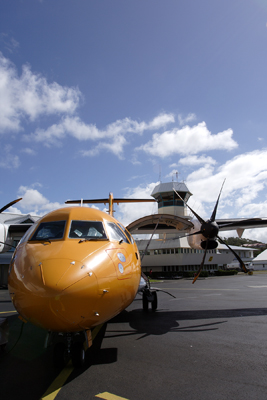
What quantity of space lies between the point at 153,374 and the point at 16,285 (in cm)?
253

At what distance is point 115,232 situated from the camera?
5.61 metres

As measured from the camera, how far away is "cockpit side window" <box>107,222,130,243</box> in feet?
17.5

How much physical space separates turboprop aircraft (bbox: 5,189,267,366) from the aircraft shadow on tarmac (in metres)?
2.71

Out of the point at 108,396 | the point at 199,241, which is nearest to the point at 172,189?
the point at 199,241

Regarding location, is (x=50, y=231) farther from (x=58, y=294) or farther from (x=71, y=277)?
(x=58, y=294)

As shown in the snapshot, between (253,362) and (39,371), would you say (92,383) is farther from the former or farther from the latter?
(253,362)

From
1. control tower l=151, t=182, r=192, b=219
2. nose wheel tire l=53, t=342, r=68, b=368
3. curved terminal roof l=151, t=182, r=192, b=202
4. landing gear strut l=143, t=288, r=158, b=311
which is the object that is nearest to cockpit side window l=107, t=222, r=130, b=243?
nose wheel tire l=53, t=342, r=68, b=368

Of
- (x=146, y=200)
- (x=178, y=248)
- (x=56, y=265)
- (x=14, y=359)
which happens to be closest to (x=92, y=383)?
(x=56, y=265)

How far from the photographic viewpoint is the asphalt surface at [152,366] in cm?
372

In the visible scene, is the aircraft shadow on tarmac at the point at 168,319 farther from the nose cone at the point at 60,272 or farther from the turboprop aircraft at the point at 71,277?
the nose cone at the point at 60,272

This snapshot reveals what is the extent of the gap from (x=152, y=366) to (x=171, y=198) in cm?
4083

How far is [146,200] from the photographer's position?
1423 centimetres

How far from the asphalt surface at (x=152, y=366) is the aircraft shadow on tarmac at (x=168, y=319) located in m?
0.03

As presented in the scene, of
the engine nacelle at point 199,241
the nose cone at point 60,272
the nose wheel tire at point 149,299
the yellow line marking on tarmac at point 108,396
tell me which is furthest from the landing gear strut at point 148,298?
the nose cone at point 60,272
